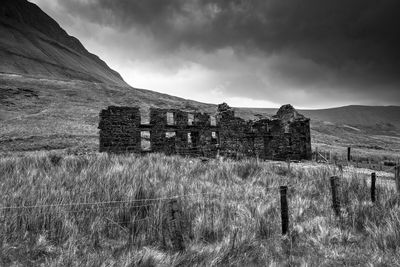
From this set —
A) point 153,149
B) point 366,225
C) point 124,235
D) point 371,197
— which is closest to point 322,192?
point 371,197

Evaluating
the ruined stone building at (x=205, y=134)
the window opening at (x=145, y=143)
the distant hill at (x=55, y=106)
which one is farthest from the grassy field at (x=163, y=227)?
the distant hill at (x=55, y=106)

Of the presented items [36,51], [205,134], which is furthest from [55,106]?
[36,51]

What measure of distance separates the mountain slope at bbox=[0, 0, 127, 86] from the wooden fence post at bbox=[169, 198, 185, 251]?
77797mm

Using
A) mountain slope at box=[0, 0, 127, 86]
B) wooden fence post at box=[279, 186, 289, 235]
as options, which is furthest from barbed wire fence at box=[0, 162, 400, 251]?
mountain slope at box=[0, 0, 127, 86]

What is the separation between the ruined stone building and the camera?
15.8m

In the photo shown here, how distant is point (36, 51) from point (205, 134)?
4787 inches

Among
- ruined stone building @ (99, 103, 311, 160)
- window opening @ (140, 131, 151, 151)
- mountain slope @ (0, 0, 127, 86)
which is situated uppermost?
mountain slope @ (0, 0, 127, 86)

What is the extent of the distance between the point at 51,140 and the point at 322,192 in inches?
974

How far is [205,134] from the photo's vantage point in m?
19.2

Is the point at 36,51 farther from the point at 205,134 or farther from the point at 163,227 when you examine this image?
the point at 163,227

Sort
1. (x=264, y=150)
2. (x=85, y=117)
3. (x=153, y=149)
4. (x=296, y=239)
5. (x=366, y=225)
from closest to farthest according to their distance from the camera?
(x=296, y=239) < (x=366, y=225) < (x=153, y=149) < (x=264, y=150) < (x=85, y=117)

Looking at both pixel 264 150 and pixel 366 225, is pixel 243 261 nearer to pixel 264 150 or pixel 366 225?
pixel 366 225

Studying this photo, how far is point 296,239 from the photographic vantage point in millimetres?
4633

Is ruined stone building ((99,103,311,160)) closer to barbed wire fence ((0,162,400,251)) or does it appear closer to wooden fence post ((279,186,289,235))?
barbed wire fence ((0,162,400,251))
